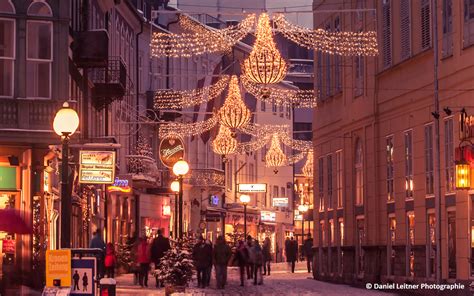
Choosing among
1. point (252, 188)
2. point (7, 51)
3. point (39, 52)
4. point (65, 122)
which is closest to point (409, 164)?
point (39, 52)

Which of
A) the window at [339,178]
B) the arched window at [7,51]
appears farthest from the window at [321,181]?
the arched window at [7,51]

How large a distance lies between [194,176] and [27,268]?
46.8m

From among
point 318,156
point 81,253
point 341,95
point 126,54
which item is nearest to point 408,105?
point 341,95

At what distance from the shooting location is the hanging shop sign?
4944 centimetres

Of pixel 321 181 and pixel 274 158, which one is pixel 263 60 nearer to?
pixel 321 181

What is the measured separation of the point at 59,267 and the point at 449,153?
1560 centimetres

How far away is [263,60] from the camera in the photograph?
36.2m

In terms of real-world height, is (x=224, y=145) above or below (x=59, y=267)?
above

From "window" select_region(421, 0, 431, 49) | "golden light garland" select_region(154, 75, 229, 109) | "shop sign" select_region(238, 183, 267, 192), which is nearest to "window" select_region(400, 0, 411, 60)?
"window" select_region(421, 0, 431, 49)

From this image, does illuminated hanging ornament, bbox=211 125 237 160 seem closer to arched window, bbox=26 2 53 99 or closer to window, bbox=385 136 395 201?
window, bbox=385 136 395 201

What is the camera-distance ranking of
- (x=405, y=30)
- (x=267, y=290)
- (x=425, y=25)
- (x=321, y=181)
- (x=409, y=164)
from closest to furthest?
1. (x=425, y=25)
2. (x=409, y=164)
3. (x=405, y=30)
4. (x=267, y=290)
5. (x=321, y=181)

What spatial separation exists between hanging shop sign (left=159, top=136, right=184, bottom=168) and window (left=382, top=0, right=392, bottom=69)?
981 centimetres

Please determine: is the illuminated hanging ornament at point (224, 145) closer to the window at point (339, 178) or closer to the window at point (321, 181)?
the window at point (321, 181)

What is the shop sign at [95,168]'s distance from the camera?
112 ft
